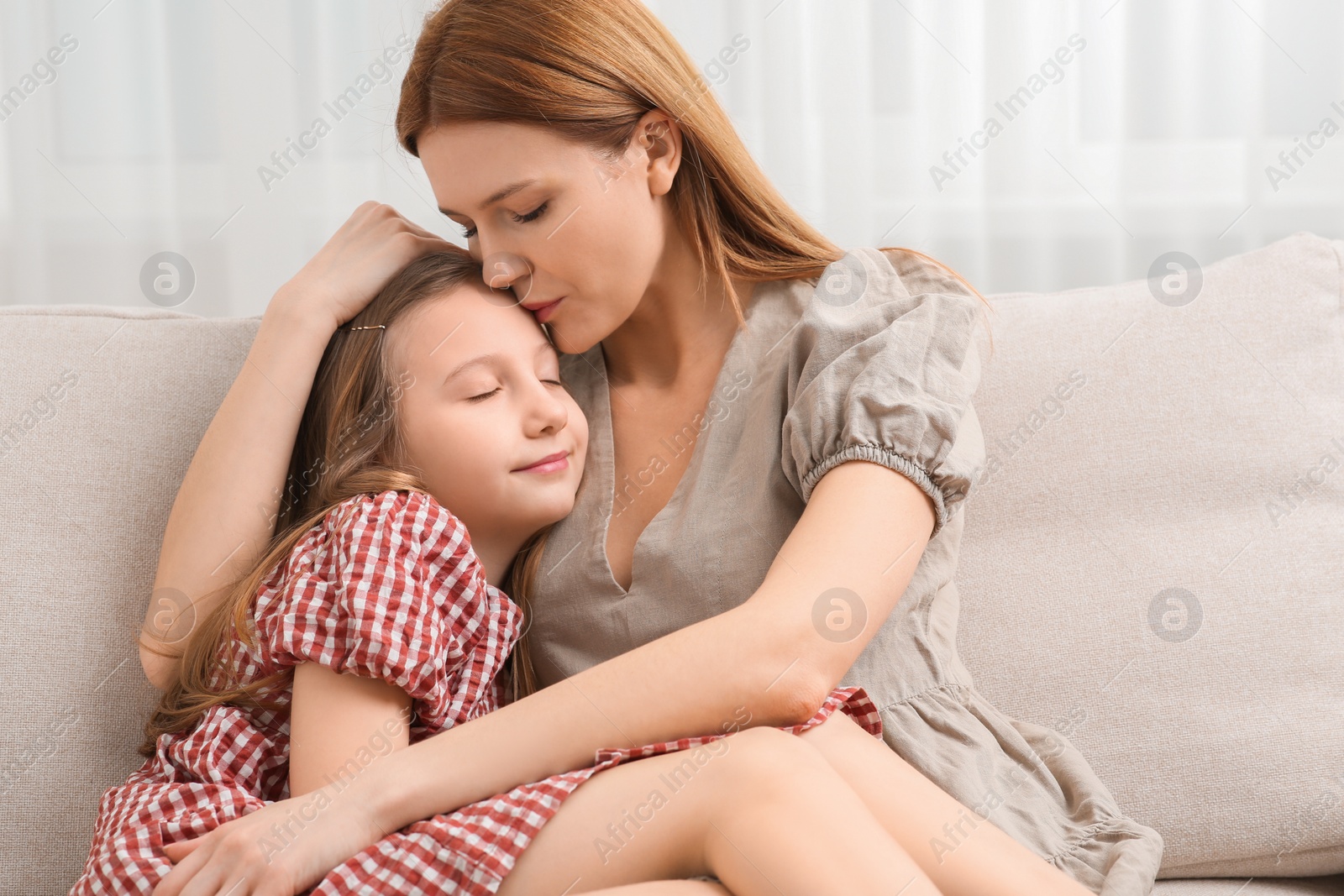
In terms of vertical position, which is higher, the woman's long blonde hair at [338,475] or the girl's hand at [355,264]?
the girl's hand at [355,264]

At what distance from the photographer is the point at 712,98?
120 centimetres

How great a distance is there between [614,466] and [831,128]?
36.6 inches

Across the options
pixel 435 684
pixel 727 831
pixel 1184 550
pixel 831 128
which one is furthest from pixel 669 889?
pixel 831 128

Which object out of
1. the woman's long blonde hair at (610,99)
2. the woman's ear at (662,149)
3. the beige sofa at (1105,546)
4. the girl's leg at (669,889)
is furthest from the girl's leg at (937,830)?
the woman's ear at (662,149)

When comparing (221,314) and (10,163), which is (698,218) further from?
(10,163)

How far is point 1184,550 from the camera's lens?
1196 mm

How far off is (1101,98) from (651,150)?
1.07 metres

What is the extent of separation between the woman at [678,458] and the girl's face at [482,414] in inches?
2.2

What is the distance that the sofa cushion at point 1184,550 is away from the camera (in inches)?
43.5

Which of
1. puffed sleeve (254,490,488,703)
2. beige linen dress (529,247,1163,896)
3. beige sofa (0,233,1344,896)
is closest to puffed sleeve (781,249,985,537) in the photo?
beige linen dress (529,247,1163,896)

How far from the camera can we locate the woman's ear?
1.15 meters

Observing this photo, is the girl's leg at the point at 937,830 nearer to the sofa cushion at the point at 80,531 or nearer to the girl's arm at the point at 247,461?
the girl's arm at the point at 247,461

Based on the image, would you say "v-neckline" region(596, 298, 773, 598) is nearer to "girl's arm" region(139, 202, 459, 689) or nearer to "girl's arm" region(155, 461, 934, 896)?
"girl's arm" region(155, 461, 934, 896)

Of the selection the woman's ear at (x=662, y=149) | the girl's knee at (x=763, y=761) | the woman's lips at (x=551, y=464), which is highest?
the woman's ear at (x=662, y=149)
